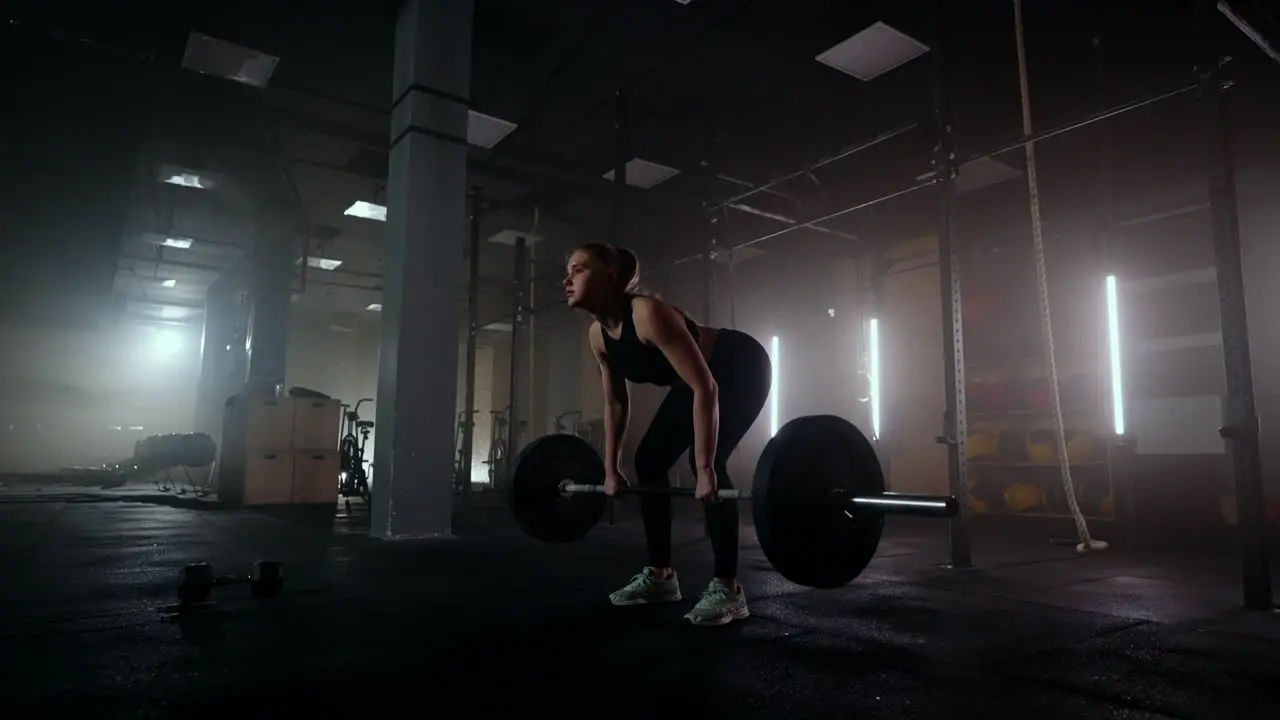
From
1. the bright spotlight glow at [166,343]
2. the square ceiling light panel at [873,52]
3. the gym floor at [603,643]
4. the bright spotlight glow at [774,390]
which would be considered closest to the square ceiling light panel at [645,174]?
the square ceiling light panel at [873,52]

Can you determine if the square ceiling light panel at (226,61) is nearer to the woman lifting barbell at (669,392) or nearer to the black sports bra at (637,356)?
the woman lifting barbell at (669,392)

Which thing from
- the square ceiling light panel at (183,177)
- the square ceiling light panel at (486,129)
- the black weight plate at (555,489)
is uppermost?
the square ceiling light panel at (183,177)

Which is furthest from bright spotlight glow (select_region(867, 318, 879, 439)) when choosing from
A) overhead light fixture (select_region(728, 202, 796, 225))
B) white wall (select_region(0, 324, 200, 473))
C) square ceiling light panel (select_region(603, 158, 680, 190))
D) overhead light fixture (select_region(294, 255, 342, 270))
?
white wall (select_region(0, 324, 200, 473))

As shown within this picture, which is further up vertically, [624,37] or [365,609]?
[624,37]

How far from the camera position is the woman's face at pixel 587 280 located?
6.51 feet

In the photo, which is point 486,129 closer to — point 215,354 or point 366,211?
point 366,211

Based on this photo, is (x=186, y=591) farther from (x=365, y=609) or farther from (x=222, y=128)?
(x=222, y=128)

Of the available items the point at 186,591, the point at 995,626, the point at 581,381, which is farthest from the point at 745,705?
the point at 581,381

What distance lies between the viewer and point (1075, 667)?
5.54 ft

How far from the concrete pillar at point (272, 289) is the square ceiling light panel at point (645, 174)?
366 cm

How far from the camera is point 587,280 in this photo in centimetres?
198

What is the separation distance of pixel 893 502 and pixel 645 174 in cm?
547

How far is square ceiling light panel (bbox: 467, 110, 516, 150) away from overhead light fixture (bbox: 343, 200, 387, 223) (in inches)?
83.4

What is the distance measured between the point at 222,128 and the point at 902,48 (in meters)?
5.48
